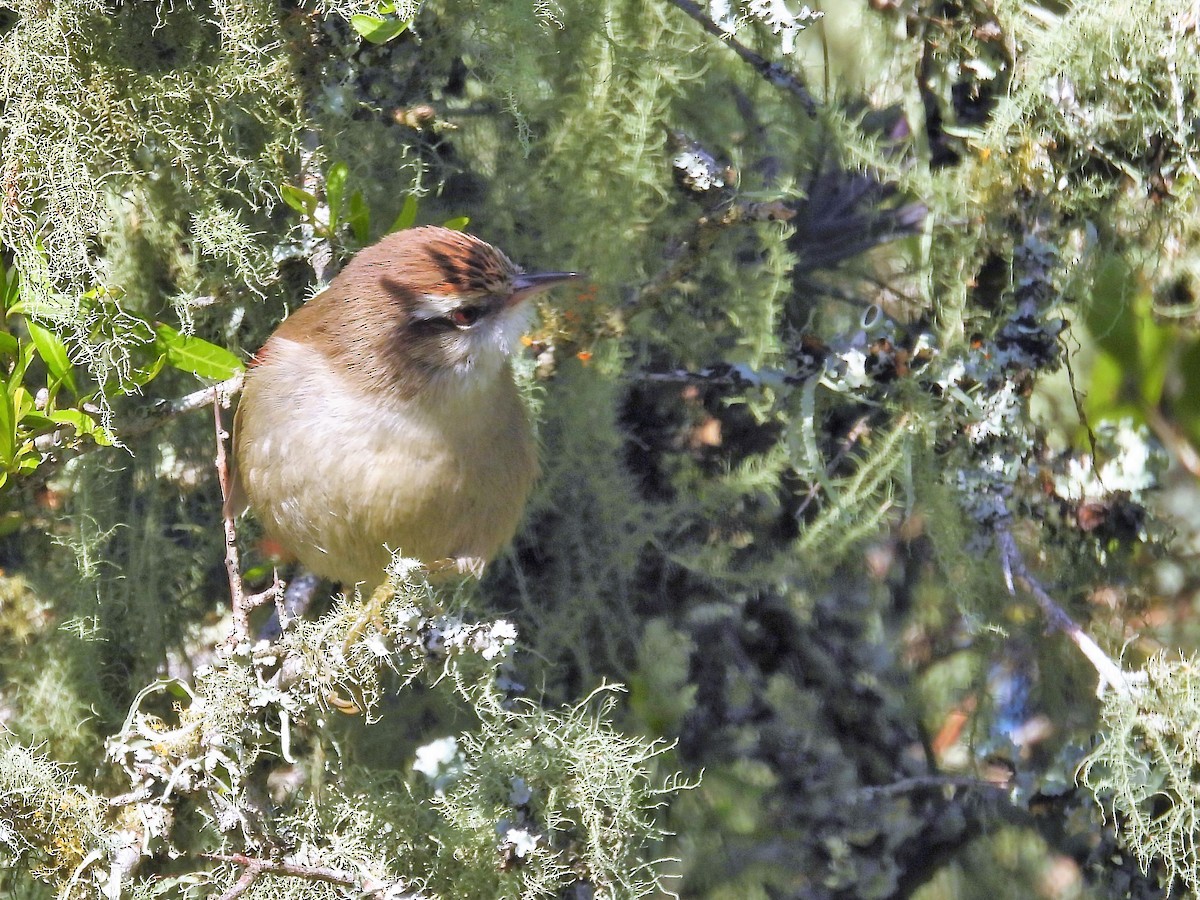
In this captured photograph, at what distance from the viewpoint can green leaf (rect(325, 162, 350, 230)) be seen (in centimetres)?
229

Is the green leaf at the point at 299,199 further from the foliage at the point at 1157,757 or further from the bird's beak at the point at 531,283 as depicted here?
the foliage at the point at 1157,757

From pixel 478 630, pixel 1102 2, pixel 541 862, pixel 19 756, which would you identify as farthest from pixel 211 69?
pixel 1102 2

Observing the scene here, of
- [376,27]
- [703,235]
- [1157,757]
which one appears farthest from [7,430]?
[1157,757]

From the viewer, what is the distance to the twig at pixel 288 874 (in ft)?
6.55

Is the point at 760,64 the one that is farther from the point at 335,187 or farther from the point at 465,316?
the point at 335,187

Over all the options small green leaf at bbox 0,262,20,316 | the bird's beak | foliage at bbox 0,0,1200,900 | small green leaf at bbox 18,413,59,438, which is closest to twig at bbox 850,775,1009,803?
foliage at bbox 0,0,1200,900

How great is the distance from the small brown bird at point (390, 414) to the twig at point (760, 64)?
59 centimetres

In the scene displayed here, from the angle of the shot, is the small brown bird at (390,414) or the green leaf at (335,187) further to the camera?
the small brown bird at (390,414)

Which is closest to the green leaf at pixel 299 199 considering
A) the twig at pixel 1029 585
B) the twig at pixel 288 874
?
the twig at pixel 288 874

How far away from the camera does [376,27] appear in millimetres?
2154

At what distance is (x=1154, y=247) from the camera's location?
2506 mm

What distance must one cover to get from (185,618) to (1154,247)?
2.21 metres

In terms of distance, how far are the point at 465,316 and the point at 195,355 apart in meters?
0.52

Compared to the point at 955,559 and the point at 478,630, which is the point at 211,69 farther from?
the point at 955,559
